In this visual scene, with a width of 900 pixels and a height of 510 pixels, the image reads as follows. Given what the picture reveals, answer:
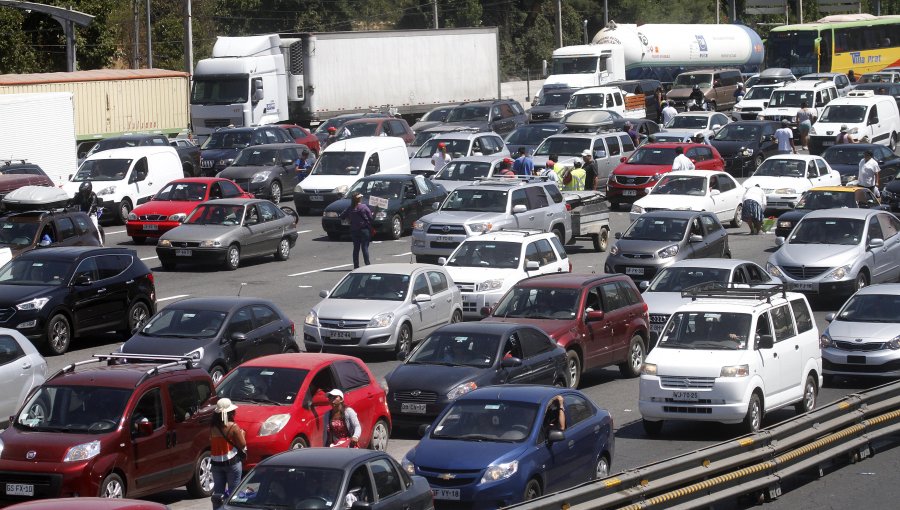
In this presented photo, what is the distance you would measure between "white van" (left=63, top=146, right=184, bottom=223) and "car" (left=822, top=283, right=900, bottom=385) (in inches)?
822

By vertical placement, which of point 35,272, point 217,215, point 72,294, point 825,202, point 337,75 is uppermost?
point 337,75

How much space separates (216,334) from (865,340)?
31.8 ft

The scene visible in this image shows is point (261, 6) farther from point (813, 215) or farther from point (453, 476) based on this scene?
point (453, 476)

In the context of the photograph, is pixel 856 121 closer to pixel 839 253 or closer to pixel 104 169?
pixel 839 253

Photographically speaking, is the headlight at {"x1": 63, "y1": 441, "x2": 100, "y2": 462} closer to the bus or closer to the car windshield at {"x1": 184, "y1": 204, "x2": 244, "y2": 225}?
the car windshield at {"x1": 184, "y1": 204, "x2": 244, "y2": 225}

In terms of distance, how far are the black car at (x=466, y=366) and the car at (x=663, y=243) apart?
838 cm

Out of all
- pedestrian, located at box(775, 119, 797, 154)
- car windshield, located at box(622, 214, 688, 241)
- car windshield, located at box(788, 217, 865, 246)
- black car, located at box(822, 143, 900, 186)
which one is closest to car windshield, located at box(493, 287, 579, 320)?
car windshield, located at box(622, 214, 688, 241)

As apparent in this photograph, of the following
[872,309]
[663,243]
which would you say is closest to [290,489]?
[872,309]

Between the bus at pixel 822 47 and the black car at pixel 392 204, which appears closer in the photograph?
the black car at pixel 392 204

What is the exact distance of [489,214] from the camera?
101 ft

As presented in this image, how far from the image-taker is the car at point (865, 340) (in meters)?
21.3

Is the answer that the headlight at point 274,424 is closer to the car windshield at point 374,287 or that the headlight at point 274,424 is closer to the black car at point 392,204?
the car windshield at point 374,287

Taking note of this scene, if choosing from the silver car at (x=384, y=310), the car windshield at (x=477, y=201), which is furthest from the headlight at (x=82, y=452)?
the car windshield at (x=477, y=201)

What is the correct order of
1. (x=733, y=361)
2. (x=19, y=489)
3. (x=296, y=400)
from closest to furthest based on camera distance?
1. (x=19, y=489)
2. (x=296, y=400)
3. (x=733, y=361)
